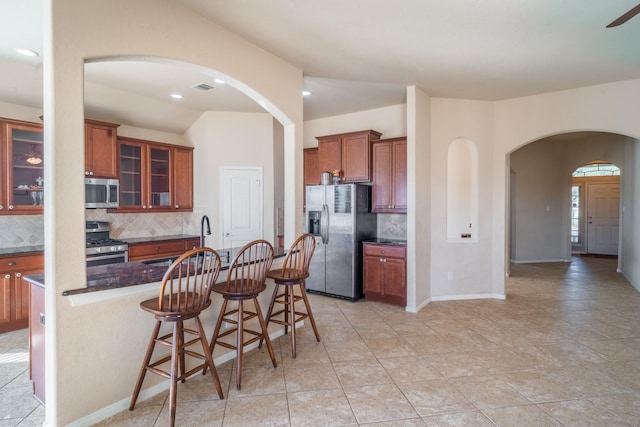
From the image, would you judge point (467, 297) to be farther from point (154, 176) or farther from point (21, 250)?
point (21, 250)

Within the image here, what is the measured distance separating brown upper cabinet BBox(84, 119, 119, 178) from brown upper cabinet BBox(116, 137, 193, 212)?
A: 15cm

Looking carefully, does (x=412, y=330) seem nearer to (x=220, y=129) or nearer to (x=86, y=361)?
(x=86, y=361)

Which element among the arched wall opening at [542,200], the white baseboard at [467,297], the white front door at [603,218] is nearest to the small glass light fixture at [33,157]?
the white baseboard at [467,297]

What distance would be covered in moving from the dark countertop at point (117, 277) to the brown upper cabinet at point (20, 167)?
1992 millimetres

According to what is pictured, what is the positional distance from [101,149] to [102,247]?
129 centimetres

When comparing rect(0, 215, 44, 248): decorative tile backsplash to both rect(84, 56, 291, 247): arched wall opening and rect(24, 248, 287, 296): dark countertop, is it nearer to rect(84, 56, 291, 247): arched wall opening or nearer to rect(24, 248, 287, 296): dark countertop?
rect(84, 56, 291, 247): arched wall opening

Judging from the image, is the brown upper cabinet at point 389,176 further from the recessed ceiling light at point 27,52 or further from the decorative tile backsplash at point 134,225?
the recessed ceiling light at point 27,52

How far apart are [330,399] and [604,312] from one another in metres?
4.05

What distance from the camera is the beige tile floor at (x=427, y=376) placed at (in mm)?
2209

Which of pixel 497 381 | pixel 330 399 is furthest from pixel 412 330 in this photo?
pixel 330 399

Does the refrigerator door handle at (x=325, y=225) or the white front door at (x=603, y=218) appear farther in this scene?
the white front door at (x=603, y=218)

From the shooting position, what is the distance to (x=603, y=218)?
8.95m

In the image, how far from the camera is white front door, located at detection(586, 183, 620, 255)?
28.9ft

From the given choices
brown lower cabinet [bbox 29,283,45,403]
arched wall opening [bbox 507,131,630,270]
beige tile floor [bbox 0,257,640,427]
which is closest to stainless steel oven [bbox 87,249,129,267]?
beige tile floor [bbox 0,257,640,427]
